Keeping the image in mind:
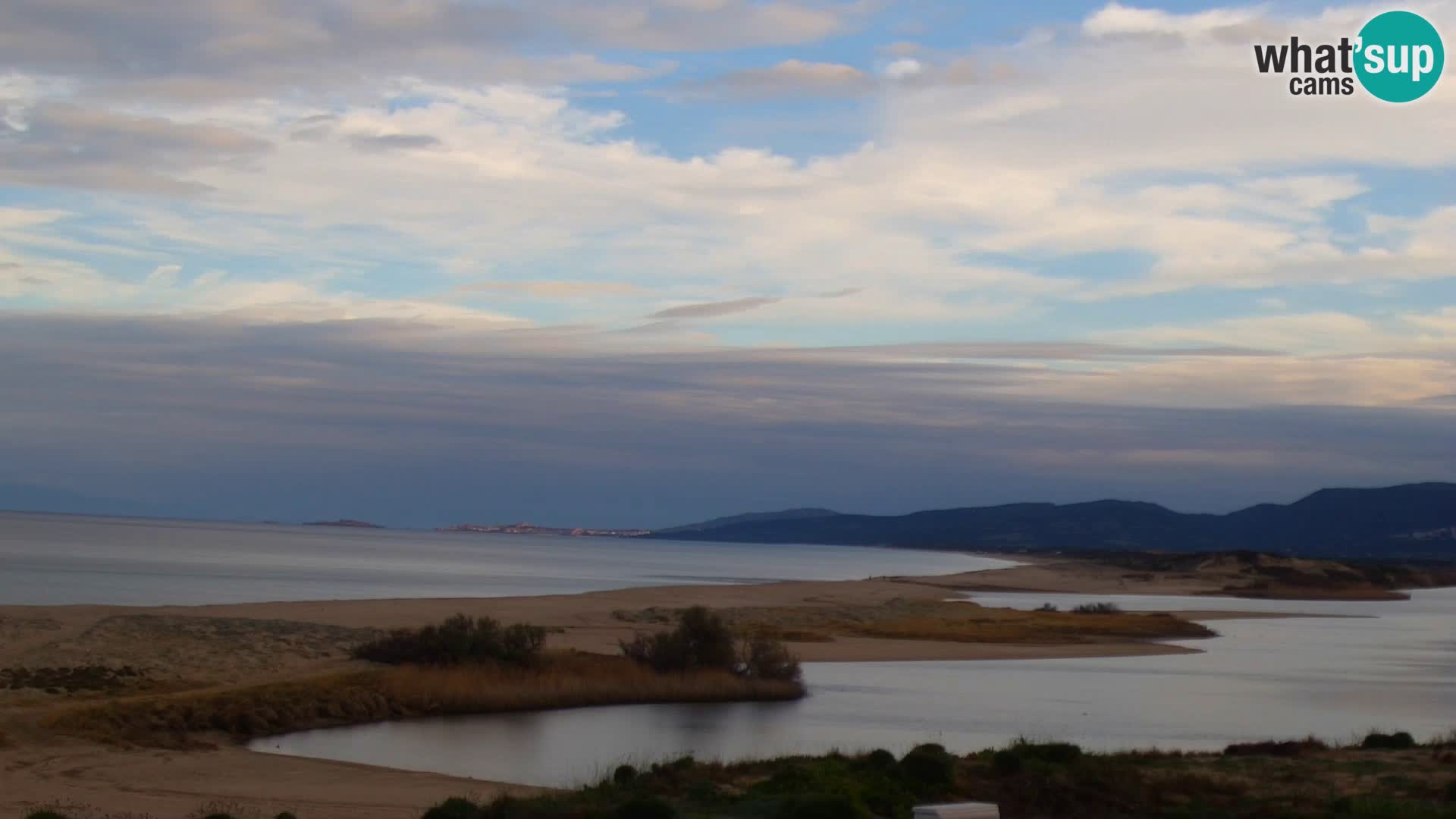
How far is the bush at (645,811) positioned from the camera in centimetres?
1408

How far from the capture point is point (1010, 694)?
34594mm

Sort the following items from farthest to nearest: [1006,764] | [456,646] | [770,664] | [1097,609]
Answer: [1097,609], [770,664], [456,646], [1006,764]

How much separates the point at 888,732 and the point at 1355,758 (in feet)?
30.1

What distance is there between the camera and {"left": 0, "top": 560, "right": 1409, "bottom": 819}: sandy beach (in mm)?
18750

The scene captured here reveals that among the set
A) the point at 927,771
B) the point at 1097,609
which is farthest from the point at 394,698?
the point at 1097,609

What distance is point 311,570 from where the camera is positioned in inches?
3701

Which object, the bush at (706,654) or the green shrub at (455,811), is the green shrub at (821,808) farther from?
the bush at (706,654)

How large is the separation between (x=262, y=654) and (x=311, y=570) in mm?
62756

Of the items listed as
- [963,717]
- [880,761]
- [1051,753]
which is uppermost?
[1051,753]

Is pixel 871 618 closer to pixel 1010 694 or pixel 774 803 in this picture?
→ pixel 1010 694

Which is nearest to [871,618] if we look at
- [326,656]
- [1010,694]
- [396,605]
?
[396,605]

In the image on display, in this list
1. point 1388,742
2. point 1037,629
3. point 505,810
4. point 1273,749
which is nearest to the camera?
point 505,810

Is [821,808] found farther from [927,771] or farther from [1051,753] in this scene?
[1051,753]

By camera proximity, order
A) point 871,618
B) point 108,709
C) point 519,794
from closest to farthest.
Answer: point 519,794 → point 108,709 → point 871,618
